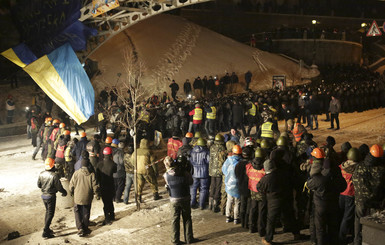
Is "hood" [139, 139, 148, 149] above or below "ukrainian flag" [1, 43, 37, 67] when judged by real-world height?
below

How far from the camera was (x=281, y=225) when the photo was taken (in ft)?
33.4

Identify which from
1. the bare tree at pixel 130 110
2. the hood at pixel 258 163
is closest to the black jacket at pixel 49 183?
the bare tree at pixel 130 110

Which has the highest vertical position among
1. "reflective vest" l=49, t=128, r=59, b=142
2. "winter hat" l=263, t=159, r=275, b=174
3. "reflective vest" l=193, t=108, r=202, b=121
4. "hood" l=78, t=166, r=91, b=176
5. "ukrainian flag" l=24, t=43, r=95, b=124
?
"ukrainian flag" l=24, t=43, r=95, b=124

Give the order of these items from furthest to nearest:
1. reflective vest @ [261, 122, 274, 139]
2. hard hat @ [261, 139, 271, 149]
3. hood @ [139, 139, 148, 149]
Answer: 1. reflective vest @ [261, 122, 274, 139]
2. hood @ [139, 139, 148, 149]
3. hard hat @ [261, 139, 271, 149]

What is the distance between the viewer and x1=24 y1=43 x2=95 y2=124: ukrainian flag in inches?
372

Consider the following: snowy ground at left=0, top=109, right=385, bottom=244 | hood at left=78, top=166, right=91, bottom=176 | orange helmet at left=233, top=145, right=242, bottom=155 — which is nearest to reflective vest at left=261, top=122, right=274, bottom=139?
snowy ground at left=0, top=109, right=385, bottom=244

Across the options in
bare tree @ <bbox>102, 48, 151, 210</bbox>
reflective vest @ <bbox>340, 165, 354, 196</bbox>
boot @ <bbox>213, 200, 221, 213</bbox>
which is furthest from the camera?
Result: bare tree @ <bbox>102, 48, 151, 210</bbox>

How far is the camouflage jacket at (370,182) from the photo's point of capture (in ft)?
26.6

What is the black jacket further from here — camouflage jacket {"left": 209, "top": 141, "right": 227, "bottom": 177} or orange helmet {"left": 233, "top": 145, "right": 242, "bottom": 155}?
orange helmet {"left": 233, "top": 145, "right": 242, "bottom": 155}

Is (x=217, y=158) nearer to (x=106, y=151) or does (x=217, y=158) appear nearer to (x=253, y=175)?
(x=253, y=175)

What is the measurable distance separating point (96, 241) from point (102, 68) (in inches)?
971

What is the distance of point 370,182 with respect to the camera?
8.17m

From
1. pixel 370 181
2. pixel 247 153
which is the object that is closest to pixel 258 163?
pixel 247 153

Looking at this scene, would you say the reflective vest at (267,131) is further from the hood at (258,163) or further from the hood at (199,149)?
the hood at (258,163)
